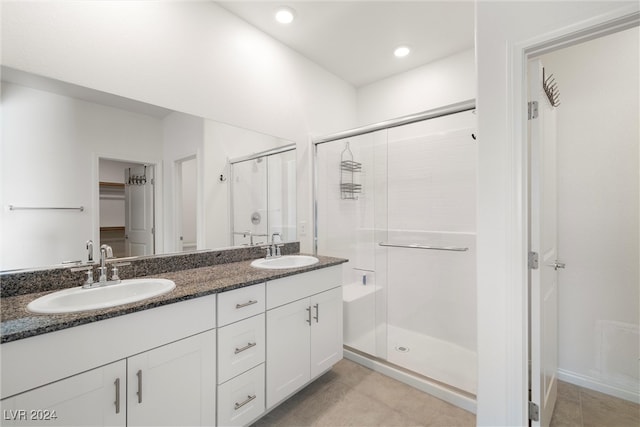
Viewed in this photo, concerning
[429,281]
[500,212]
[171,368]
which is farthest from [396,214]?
[171,368]

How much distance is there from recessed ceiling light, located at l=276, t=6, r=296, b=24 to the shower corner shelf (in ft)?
3.99

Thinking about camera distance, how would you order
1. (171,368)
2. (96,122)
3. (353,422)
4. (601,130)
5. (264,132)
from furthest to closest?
(264,132)
(601,130)
(353,422)
(96,122)
(171,368)

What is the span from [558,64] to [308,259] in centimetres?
234

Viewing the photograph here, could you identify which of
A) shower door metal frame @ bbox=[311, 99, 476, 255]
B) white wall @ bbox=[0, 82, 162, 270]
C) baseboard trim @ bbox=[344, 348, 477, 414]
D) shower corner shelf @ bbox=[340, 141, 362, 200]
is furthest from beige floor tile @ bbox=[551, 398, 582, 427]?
white wall @ bbox=[0, 82, 162, 270]

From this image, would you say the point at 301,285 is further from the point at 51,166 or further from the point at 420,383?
the point at 51,166

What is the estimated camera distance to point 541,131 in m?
1.40

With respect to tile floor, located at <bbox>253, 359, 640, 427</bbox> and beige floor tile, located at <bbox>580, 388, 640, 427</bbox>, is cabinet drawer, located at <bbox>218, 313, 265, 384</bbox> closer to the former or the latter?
tile floor, located at <bbox>253, 359, 640, 427</bbox>

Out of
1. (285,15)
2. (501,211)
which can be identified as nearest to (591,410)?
(501,211)

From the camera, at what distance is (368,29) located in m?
2.26

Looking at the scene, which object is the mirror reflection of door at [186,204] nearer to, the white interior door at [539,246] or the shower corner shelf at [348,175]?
the shower corner shelf at [348,175]

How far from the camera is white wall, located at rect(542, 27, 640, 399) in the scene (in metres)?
1.81

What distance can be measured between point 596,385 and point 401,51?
2.95 metres

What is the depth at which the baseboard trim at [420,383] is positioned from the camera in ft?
5.80

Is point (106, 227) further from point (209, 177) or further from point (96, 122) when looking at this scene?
point (209, 177)
